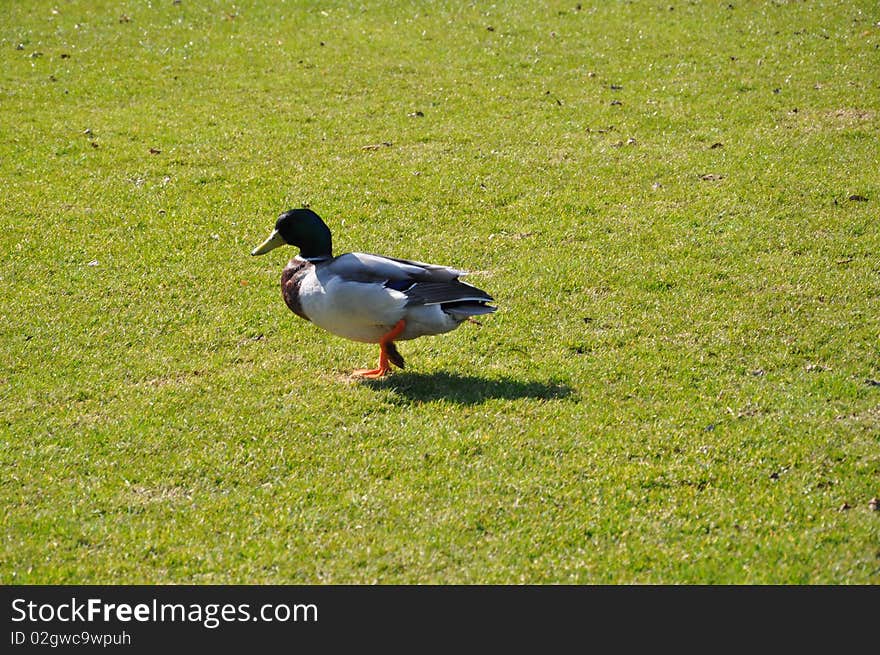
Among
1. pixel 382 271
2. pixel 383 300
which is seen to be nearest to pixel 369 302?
pixel 383 300

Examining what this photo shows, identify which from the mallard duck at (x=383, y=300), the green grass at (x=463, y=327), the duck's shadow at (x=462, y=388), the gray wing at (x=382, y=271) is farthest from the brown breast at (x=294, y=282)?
the duck's shadow at (x=462, y=388)

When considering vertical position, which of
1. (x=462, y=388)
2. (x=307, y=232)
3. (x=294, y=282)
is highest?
(x=307, y=232)

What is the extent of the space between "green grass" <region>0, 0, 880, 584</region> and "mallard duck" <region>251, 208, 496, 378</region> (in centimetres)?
39

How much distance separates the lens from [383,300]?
23.3ft

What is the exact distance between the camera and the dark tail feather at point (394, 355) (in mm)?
7409

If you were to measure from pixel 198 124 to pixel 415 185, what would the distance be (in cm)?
368

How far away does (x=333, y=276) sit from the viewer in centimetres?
727

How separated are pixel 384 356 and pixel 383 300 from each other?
499 mm

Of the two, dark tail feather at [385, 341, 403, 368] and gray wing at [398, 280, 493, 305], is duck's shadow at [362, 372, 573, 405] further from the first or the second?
gray wing at [398, 280, 493, 305]

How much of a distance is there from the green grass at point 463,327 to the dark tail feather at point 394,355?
7.5 inches

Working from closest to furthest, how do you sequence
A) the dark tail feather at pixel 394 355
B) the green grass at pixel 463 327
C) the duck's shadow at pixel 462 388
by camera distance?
the green grass at pixel 463 327, the duck's shadow at pixel 462 388, the dark tail feather at pixel 394 355

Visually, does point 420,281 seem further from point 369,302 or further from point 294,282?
point 294,282

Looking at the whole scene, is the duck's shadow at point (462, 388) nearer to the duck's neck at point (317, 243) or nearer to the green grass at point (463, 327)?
the green grass at point (463, 327)

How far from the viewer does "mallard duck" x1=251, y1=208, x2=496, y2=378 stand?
714 centimetres
